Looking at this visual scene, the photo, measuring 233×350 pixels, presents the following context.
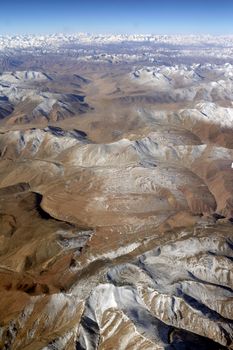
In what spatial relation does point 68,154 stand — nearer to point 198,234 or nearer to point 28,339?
point 198,234

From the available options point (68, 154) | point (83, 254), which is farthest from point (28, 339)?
point (68, 154)

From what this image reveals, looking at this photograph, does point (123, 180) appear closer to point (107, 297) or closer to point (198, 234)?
point (198, 234)

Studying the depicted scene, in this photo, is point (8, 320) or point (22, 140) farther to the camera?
point (22, 140)

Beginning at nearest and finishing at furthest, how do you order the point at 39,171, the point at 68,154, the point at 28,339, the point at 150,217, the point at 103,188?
the point at 28,339 < the point at 150,217 < the point at 103,188 < the point at 39,171 < the point at 68,154

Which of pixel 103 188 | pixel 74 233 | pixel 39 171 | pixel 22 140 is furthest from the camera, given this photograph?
pixel 22 140

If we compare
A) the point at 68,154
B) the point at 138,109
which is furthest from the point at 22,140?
the point at 138,109

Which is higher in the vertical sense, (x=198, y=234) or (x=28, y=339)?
(x=198, y=234)
